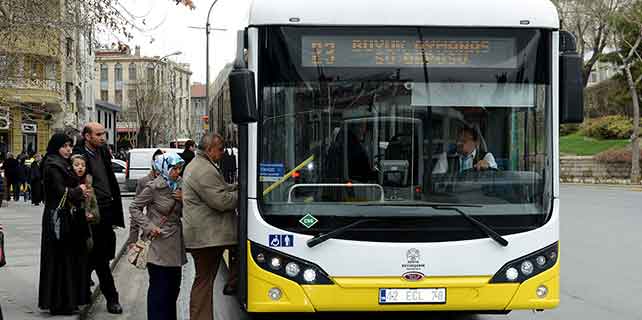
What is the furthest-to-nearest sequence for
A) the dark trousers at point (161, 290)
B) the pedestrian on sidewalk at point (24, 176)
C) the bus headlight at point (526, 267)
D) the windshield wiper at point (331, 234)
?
the pedestrian on sidewalk at point (24, 176) < the dark trousers at point (161, 290) < the bus headlight at point (526, 267) < the windshield wiper at point (331, 234)

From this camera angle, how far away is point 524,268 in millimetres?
6469

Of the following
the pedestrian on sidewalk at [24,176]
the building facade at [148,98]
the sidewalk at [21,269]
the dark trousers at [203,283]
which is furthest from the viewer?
the building facade at [148,98]

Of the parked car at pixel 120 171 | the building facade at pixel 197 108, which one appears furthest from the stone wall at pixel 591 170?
the building facade at pixel 197 108

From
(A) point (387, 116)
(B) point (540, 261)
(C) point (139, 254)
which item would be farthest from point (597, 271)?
(C) point (139, 254)

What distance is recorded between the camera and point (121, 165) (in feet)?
110

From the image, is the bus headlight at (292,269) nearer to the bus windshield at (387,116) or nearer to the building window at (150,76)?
the bus windshield at (387,116)

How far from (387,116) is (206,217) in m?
1.74

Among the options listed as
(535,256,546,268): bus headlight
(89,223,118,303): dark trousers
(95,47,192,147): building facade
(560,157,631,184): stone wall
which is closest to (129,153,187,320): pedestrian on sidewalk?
(89,223,118,303): dark trousers

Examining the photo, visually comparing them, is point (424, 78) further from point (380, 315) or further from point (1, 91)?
point (1, 91)

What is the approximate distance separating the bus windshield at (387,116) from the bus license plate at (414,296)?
61 cm

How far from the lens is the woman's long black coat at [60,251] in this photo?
302 inches

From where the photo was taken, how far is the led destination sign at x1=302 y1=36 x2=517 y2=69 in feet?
21.1

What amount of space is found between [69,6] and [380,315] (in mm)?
6530

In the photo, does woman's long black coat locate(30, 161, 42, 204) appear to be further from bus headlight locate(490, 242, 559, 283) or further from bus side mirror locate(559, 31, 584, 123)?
bus side mirror locate(559, 31, 584, 123)
